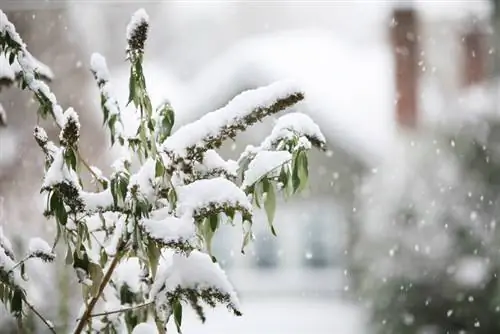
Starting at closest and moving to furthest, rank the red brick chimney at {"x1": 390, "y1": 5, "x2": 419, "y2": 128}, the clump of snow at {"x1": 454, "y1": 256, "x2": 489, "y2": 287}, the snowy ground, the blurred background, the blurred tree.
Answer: the blurred tree < the blurred background < the clump of snow at {"x1": 454, "y1": 256, "x2": 489, "y2": 287} < the snowy ground < the red brick chimney at {"x1": 390, "y1": 5, "x2": 419, "y2": 128}

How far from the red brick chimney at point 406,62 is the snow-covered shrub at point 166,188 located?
1899mm

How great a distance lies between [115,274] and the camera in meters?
1.09

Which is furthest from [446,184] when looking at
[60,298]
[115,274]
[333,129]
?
[115,274]

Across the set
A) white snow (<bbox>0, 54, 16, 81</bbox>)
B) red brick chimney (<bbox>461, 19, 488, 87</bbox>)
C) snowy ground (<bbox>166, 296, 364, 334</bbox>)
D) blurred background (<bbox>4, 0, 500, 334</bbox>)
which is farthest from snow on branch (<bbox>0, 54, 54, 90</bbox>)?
red brick chimney (<bbox>461, 19, 488, 87</bbox>)

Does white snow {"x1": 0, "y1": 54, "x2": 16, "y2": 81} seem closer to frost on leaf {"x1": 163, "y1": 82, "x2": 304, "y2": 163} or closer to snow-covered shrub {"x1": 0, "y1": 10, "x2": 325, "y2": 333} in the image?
snow-covered shrub {"x1": 0, "y1": 10, "x2": 325, "y2": 333}

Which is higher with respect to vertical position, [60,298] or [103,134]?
[103,134]

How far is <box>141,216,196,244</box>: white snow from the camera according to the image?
2.75 ft

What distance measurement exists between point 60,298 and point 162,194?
3.91 ft

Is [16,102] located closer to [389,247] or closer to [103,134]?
[103,134]

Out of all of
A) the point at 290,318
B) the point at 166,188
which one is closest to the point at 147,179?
the point at 166,188

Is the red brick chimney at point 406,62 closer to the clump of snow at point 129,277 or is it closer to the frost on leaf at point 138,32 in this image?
the clump of snow at point 129,277

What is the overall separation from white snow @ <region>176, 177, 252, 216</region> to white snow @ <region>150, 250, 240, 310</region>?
53mm

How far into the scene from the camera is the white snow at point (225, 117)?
0.87m

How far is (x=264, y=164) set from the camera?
0.90 m
